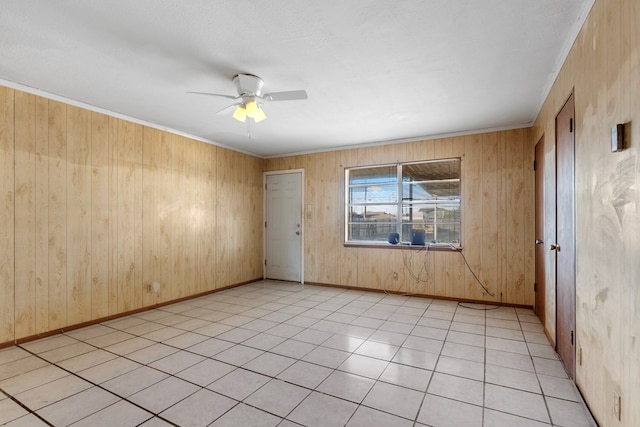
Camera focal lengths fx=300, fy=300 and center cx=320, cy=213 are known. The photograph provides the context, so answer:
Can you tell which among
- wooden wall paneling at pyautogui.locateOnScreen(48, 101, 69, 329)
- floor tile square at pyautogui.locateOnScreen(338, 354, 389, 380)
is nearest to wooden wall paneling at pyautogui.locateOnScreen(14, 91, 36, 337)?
wooden wall paneling at pyautogui.locateOnScreen(48, 101, 69, 329)

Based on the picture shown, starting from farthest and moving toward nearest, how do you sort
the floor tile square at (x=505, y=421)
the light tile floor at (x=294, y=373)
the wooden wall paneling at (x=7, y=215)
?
the wooden wall paneling at (x=7, y=215) → the light tile floor at (x=294, y=373) → the floor tile square at (x=505, y=421)

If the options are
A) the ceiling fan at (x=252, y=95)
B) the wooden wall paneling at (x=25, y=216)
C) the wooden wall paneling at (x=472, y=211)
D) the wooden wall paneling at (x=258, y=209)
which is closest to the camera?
the ceiling fan at (x=252, y=95)

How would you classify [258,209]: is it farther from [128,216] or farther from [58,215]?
[58,215]

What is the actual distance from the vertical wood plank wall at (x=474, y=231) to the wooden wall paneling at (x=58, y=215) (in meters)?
3.88

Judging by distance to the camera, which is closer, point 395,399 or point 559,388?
point 395,399

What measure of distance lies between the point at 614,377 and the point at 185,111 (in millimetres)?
4476

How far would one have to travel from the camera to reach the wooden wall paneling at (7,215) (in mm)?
2914

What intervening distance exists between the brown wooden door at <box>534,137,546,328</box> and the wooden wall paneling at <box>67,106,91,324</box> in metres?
5.32

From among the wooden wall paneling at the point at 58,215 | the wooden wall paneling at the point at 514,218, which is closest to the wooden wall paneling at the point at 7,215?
the wooden wall paneling at the point at 58,215

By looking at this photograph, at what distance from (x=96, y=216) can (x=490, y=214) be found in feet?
17.5

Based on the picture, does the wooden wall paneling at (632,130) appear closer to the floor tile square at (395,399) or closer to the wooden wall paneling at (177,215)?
the floor tile square at (395,399)

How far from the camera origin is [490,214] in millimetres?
4484

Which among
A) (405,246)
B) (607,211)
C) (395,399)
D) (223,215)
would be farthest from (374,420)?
(223,215)

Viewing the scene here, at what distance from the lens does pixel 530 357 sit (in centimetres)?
275
